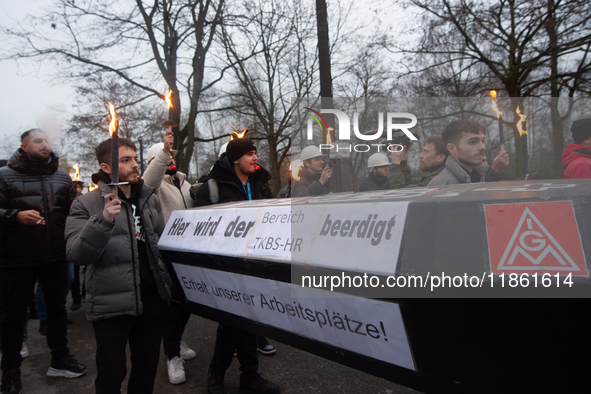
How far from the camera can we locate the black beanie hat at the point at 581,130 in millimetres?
3677

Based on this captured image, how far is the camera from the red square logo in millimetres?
1038

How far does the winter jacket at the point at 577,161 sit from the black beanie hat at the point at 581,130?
223 mm

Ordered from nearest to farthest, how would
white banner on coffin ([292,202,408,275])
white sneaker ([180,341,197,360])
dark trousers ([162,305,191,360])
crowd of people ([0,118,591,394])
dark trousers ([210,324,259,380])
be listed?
white banner on coffin ([292,202,408,275]), crowd of people ([0,118,591,394]), dark trousers ([210,324,259,380]), dark trousers ([162,305,191,360]), white sneaker ([180,341,197,360])

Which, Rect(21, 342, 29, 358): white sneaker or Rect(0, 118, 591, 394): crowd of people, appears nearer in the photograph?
Rect(0, 118, 591, 394): crowd of people

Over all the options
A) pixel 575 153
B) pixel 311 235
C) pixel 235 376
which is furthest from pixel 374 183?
pixel 311 235

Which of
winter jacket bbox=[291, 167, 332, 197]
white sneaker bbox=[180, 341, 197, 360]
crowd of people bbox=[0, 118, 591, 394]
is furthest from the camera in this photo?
winter jacket bbox=[291, 167, 332, 197]

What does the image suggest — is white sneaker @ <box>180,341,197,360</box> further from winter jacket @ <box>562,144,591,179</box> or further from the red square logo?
winter jacket @ <box>562,144,591,179</box>

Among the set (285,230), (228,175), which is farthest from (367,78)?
(285,230)

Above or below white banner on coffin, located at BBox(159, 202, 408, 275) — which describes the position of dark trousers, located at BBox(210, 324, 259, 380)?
below

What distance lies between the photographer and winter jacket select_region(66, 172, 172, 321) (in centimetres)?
206

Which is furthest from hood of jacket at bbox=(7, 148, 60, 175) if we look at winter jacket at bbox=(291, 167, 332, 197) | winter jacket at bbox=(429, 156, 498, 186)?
winter jacket at bbox=(429, 156, 498, 186)

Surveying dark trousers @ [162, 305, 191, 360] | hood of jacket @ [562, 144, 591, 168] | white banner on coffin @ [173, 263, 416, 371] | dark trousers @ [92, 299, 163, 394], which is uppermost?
hood of jacket @ [562, 144, 591, 168]

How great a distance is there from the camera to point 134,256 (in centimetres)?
229

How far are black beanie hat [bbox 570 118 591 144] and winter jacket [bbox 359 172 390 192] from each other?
2178 millimetres
